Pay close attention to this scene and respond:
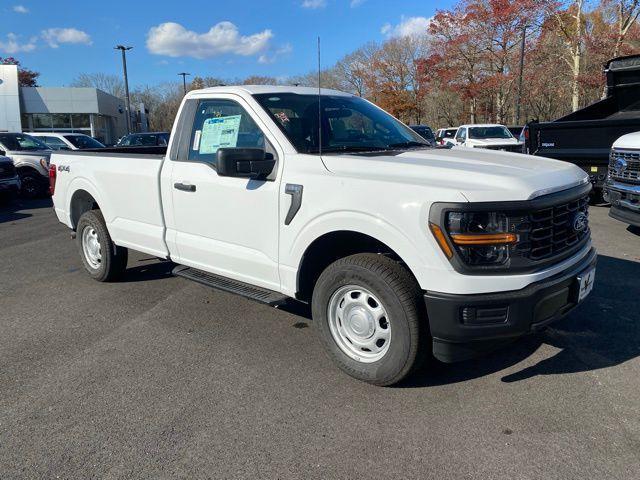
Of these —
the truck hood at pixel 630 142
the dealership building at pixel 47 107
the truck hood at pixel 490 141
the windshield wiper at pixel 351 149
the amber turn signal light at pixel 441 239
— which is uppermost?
the dealership building at pixel 47 107

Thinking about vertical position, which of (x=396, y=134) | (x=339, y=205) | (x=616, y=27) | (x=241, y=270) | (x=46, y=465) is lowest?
(x=46, y=465)

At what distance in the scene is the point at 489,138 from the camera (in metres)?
19.7

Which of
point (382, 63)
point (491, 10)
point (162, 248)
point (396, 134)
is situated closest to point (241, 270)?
point (162, 248)

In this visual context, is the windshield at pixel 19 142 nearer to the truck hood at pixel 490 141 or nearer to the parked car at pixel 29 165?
the parked car at pixel 29 165

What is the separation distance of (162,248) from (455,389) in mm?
2964

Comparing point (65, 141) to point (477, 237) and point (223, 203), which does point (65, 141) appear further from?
point (477, 237)

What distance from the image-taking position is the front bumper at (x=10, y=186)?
496 inches

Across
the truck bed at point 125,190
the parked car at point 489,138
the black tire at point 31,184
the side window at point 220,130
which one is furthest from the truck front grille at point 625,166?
the black tire at point 31,184

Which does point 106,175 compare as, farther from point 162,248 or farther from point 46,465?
point 46,465

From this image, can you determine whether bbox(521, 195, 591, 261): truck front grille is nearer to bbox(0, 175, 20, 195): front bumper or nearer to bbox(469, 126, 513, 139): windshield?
bbox(0, 175, 20, 195): front bumper

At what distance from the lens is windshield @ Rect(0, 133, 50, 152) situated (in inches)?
583

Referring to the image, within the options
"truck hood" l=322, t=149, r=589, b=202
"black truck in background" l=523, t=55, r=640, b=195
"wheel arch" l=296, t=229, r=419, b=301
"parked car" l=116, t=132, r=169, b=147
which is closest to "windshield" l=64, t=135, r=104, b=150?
"parked car" l=116, t=132, r=169, b=147

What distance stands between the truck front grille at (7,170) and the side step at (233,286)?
10176mm

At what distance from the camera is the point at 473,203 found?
112 inches
